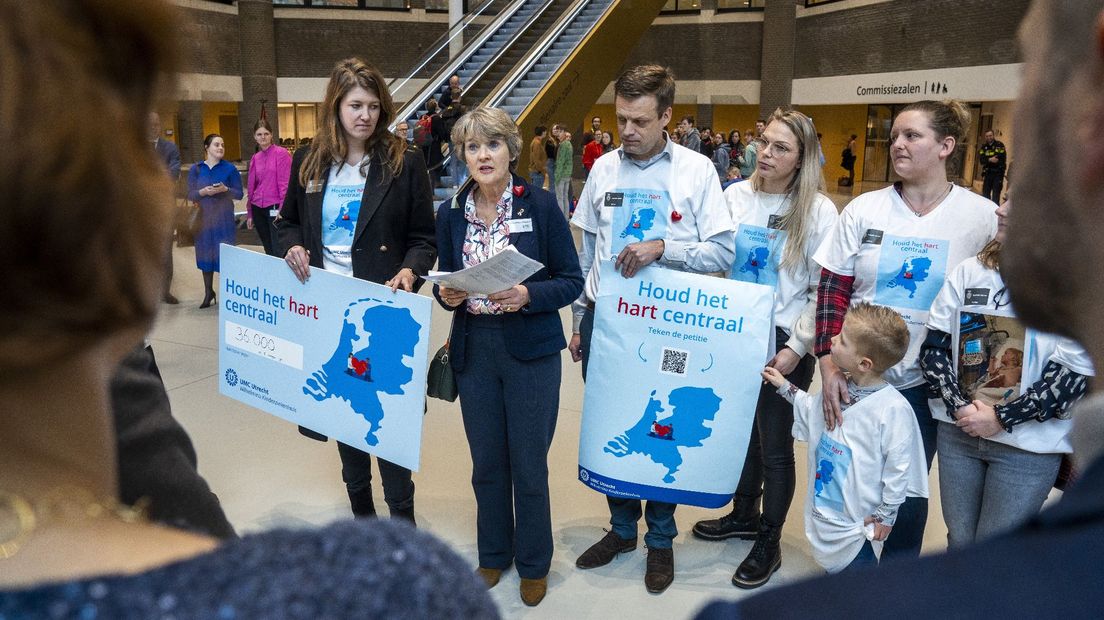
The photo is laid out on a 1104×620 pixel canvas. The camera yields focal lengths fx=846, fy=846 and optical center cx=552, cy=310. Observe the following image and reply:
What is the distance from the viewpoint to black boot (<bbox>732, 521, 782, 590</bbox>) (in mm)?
3406

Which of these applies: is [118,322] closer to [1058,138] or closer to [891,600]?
[891,600]

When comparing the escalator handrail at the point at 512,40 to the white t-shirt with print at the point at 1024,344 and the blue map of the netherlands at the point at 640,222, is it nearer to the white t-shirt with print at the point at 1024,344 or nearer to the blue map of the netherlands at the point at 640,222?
the blue map of the netherlands at the point at 640,222

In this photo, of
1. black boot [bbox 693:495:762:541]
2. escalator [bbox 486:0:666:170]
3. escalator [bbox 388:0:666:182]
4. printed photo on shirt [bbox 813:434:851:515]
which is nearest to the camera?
printed photo on shirt [bbox 813:434:851:515]

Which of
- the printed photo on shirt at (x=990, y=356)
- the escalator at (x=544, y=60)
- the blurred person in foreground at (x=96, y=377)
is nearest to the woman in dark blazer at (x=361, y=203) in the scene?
the printed photo on shirt at (x=990, y=356)

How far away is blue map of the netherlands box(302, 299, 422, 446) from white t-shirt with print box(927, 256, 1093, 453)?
188 centimetres

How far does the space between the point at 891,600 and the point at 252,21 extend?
91.5 ft

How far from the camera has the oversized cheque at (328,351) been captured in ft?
10.6

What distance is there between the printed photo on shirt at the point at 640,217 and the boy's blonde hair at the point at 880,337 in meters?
0.96

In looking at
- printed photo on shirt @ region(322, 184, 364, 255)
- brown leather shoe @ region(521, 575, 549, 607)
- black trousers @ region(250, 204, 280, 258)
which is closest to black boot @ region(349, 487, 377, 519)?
brown leather shoe @ region(521, 575, 549, 607)

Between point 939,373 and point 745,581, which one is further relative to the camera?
point 745,581

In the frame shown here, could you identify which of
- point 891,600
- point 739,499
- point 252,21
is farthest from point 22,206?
point 252,21

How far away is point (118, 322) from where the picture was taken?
0.51m

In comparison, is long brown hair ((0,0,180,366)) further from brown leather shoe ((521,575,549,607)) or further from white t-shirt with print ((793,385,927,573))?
brown leather shoe ((521,575,549,607))

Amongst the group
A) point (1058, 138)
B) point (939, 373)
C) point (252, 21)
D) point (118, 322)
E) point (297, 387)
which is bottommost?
point (297, 387)
